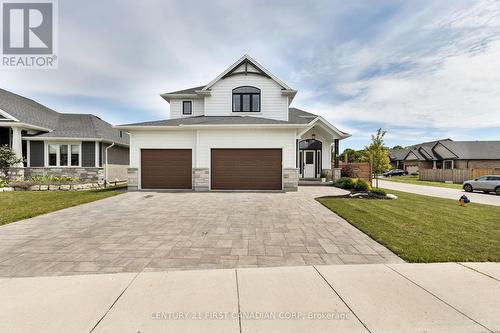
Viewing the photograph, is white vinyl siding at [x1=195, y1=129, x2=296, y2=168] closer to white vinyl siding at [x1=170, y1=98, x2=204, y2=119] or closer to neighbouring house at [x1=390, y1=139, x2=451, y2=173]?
white vinyl siding at [x1=170, y1=98, x2=204, y2=119]

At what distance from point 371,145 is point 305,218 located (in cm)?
1238

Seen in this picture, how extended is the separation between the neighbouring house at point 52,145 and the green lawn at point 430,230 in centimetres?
1834

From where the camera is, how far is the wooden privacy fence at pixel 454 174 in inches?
958

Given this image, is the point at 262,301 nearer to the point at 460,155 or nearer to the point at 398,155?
the point at 460,155

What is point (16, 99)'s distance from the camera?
19625 millimetres

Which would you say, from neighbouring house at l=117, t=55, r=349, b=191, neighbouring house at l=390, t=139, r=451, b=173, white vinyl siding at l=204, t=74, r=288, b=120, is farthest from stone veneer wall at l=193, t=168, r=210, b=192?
neighbouring house at l=390, t=139, r=451, b=173

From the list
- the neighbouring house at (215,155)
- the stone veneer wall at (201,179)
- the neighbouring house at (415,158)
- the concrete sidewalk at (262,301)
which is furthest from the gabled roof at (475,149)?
the concrete sidewalk at (262,301)

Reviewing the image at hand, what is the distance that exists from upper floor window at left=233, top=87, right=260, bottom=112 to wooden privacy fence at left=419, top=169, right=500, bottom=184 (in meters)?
27.0

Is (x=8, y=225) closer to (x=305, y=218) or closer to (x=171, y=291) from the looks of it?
(x=171, y=291)

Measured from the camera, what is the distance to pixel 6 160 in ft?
51.0

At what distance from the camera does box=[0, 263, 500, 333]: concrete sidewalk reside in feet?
7.97

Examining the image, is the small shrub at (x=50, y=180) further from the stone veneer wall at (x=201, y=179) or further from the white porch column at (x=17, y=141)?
the stone veneer wall at (x=201, y=179)

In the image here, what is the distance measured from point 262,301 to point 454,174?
3436cm

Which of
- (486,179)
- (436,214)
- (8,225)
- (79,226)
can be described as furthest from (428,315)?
(486,179)
